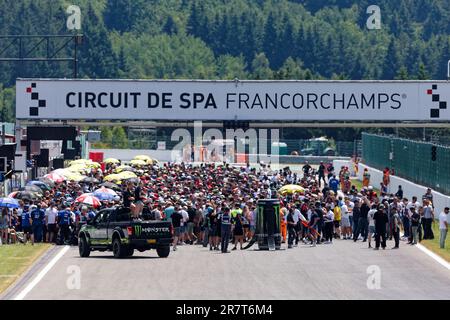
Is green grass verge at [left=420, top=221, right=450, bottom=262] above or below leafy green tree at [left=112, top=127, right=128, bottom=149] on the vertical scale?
below

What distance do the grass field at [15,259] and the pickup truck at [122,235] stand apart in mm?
1439

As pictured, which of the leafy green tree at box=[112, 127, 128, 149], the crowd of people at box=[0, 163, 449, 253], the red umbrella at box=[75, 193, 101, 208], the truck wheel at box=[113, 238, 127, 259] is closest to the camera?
the truck wheel at box=[113, 238, 127, 259]

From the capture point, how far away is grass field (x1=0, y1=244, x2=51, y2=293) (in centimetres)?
2951

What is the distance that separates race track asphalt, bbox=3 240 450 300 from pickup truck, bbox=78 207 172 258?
0.35m

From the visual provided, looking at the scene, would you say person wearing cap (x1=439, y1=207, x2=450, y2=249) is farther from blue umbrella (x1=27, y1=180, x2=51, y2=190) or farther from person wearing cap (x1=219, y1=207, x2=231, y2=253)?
blue umbrella (x1=27, y1=180, x2=51, y2=190)

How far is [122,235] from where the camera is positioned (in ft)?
114

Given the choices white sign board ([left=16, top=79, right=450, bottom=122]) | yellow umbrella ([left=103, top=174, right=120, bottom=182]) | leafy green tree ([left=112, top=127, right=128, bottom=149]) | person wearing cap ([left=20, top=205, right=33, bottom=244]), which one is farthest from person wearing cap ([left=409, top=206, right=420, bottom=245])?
leafy green tree ([left=112, top=127, right=128, bottom=149])

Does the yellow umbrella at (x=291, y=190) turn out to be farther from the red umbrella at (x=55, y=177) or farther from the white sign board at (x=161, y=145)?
the white sign board at (x=161, y=145)

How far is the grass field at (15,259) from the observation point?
96.8 ft

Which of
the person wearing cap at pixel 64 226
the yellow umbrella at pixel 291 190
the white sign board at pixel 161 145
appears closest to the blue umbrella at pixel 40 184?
the yellow umbrella at pixel 291 190

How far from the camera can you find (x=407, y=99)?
193 ft
